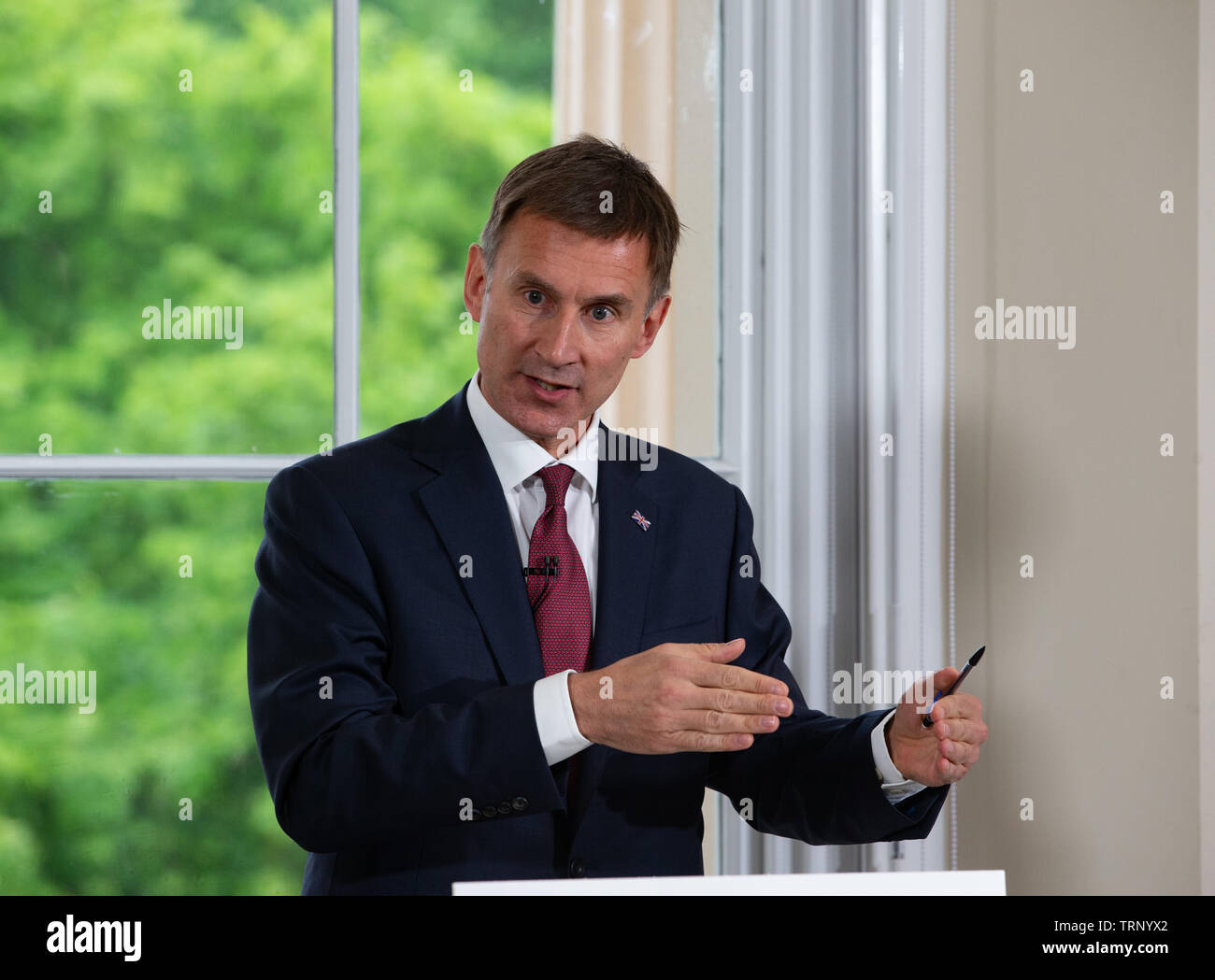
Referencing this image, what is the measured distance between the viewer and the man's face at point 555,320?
1296 mm

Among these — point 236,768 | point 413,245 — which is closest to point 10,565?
point 236,768

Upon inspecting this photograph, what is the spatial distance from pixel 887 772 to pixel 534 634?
419 millimetres

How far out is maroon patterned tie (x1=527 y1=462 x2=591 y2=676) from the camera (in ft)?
4.25

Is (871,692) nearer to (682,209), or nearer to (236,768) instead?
(682,209)

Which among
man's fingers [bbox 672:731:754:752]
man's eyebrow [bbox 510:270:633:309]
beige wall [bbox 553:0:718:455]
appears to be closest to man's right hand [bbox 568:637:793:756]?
man's fingers [bbox 672:731:754:752]

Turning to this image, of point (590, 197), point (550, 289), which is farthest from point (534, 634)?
point (590, 197)

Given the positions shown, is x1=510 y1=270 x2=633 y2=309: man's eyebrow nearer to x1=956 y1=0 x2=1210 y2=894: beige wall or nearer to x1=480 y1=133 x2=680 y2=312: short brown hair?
x1=480 y1=133 x2=680 y2=312: short brown hair

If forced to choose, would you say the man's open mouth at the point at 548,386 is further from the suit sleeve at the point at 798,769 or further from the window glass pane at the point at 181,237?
the window glass pane at the point at 181,237

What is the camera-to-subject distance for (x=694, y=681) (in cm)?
107

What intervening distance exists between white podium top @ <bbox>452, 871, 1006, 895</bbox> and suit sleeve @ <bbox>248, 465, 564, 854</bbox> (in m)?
0.27

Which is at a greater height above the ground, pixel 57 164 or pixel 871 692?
pixel 57 164

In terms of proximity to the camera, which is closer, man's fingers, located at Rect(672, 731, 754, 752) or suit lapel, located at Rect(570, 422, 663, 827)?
man's fingers, located at Rect(672, 731, 754, 752)
